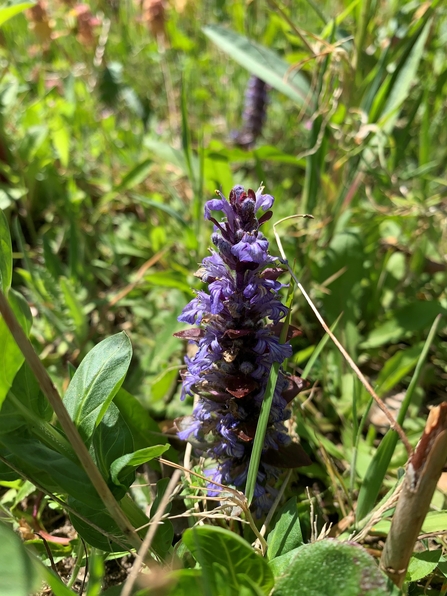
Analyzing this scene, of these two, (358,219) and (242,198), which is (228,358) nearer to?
(242,198)

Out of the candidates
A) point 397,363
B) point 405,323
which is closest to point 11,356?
point 397,363

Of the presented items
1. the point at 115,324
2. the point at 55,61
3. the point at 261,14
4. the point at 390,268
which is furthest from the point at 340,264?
the point at 55,61

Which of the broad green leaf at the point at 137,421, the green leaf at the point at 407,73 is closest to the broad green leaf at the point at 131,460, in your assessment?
the broad green leaf at the point at 137,421

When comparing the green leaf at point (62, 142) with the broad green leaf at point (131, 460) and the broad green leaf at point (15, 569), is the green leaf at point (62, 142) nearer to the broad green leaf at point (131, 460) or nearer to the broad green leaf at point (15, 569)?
the broad green leaf at point (131, 460)

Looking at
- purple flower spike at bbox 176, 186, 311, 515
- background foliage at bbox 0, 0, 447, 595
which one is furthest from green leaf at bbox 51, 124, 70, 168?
purple flower spike at bbox 176, 186, 311, 515

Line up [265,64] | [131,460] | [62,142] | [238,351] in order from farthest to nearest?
[62,142]
[265,64]
[238,351]
[131,460]

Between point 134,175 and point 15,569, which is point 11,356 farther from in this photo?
point 134,175
